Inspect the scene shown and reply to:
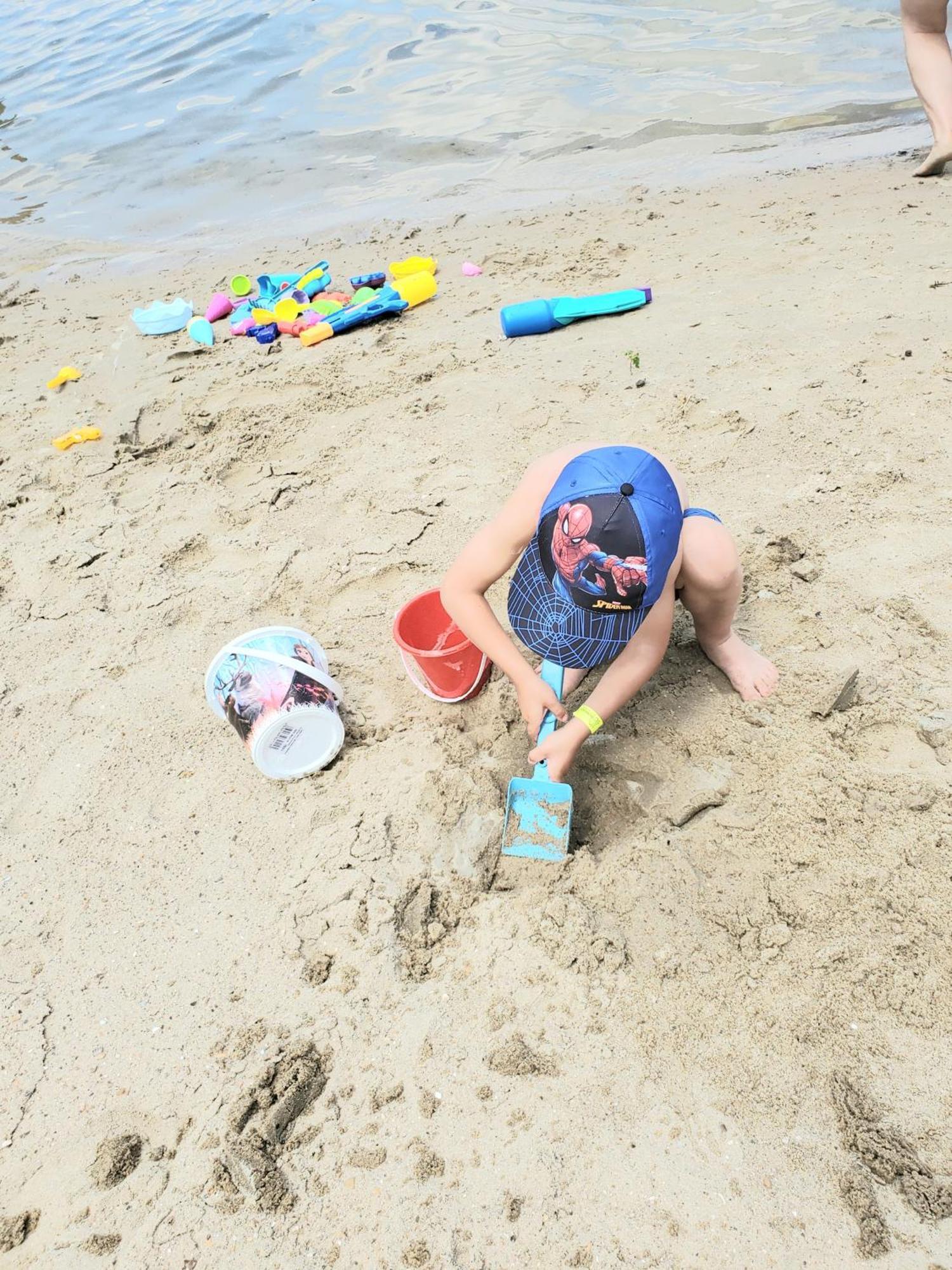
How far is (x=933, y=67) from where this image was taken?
4.71 meters

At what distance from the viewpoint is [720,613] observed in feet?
7.40

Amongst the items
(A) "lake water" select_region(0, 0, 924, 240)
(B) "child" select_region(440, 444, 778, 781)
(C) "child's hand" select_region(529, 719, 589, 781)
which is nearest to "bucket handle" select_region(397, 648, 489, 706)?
(B) "child" select_region(440, 444, 778, 781)

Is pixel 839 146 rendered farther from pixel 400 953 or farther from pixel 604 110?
pixel 400 953

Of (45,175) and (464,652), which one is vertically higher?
(45,175)

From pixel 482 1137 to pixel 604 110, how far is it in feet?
24.2

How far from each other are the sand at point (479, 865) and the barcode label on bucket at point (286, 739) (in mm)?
121

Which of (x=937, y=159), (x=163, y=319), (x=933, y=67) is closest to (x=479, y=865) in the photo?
(x=163, y=319)

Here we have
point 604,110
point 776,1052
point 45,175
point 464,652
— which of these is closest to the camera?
point 776,1052

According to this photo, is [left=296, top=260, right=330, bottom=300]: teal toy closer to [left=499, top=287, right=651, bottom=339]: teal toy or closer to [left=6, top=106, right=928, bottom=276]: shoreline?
[left=6, top=106, right=928, bottom=276]: shoreline

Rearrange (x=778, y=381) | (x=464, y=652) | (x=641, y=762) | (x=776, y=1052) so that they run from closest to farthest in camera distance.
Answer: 1. (x=776, y=1052)
2. (x=641, y=762)
3. (x=464, y=652)
4. (x=778, y=381)

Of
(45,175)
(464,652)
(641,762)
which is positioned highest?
(45,175)

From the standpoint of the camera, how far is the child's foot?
2.27 metres

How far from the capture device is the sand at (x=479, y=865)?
146 centimetres

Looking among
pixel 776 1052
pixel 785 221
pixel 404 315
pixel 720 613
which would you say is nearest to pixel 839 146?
pixel 785 221
